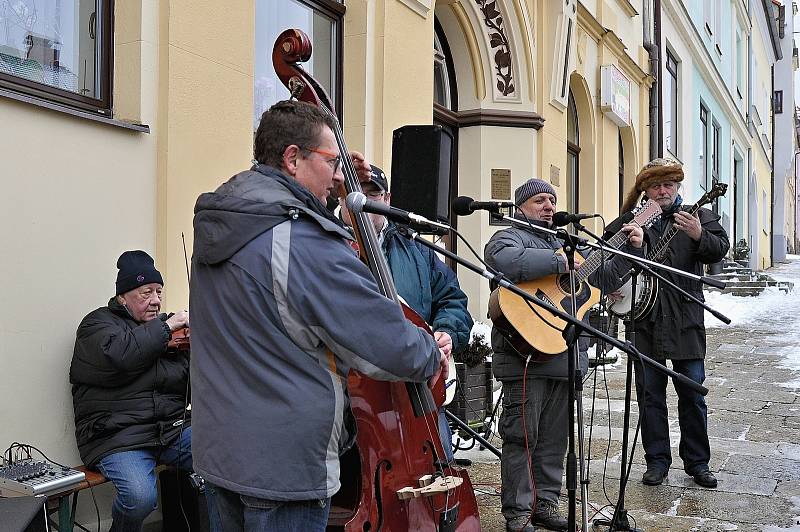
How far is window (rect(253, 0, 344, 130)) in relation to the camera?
5.59 metres

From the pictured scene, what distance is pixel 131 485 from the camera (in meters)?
3.69

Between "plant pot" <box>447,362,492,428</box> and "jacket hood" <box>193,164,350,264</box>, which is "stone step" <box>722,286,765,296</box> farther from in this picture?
"jacket hood" <box>193,164,350,264</box>

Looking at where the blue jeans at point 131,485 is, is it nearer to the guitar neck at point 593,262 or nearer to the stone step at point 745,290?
the guitar neck at point 593,262

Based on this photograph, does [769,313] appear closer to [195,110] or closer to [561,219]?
[561,219]

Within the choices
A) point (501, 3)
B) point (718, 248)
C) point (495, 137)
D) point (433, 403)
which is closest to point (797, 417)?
point (718, 248)

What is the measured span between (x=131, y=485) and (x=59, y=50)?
2080mm

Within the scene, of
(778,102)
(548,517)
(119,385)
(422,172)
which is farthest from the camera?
(778,102)

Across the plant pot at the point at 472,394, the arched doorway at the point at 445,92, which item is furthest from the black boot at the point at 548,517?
the arched doorway at the point at 445,92

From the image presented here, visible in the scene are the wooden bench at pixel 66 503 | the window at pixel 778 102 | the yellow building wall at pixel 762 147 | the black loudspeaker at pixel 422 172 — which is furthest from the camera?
the window at pixel 778 102

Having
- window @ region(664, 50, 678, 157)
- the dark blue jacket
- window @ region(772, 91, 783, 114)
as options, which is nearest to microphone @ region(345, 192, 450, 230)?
the dark blue jacket

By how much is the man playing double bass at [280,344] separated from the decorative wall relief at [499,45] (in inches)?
281

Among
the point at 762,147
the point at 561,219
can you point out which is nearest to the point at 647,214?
the point at 561,219

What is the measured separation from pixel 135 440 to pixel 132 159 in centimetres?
139

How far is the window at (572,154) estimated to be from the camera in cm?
1195
